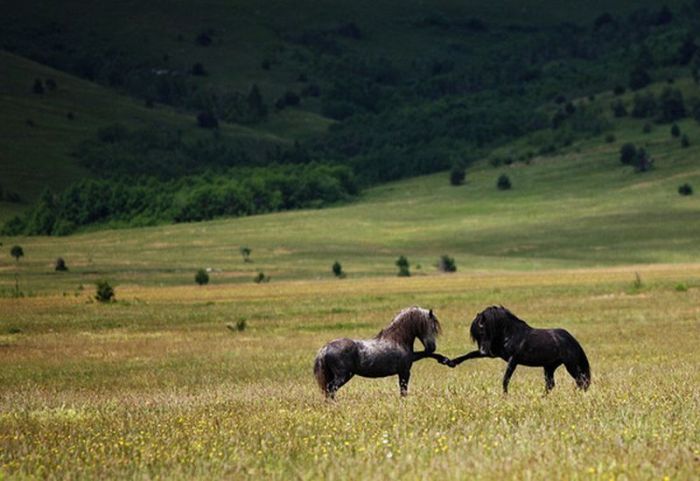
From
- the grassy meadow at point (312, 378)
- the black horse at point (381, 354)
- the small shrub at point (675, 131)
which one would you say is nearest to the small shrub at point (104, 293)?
the grassy meadow at point (312, 378)

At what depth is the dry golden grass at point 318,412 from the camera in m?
11.6

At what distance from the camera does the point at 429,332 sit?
17.8m

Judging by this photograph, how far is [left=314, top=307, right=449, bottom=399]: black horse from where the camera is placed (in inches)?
696

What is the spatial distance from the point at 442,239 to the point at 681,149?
6236cm

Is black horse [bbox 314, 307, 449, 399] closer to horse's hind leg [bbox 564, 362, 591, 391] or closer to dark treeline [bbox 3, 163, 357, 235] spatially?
horse's hind leg [bbox 564, 362, 591, 391]

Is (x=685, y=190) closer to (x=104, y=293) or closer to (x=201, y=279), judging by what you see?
(x=201, y=279)

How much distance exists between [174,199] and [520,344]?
15516 cm

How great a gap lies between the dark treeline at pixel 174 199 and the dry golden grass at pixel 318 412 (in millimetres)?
122330

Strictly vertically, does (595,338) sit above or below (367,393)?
below

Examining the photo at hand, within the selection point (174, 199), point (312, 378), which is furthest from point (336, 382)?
point (174, 199)

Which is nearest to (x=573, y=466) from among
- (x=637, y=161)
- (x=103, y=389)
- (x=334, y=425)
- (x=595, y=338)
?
(x=334, y=425)

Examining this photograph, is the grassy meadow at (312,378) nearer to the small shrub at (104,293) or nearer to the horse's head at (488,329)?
the horse's head at (488,329)

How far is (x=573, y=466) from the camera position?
430 inches

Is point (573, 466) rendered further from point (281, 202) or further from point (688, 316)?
point (281, 202)
